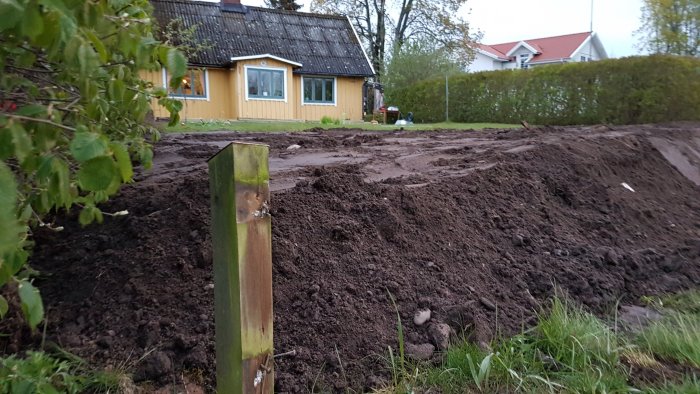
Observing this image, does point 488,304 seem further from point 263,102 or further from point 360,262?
point 263,102

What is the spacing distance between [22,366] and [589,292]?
9.81ft

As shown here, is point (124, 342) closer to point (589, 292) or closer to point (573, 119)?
point (589, 292)

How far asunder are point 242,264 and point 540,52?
52344 mm

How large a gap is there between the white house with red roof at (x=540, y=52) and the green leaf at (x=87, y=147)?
158ft

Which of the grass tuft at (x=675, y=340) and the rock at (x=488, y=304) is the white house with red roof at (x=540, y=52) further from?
the rock at (x=488, y=304)

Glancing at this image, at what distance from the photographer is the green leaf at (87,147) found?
1.04m

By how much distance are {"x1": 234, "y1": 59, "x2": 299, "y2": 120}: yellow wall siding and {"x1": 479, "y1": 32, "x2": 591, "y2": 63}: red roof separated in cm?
2850

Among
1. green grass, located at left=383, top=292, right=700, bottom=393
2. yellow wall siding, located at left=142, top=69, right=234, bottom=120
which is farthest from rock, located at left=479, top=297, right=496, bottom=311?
yellow wall siding, located at left=142, top=69, right=234, bottom=120

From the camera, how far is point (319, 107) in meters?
23.5

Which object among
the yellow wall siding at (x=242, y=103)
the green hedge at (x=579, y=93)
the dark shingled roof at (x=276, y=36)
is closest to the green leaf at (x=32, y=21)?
the green hedge at (x=579, y=93)

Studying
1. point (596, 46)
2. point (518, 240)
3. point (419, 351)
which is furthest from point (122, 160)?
point (596, 46)

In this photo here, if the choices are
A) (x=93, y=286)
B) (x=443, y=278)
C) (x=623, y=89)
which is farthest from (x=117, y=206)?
(x=623, y=89)

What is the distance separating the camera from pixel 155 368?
7.11 feet

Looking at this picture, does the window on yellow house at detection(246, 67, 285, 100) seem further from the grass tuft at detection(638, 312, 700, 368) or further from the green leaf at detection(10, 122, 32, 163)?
the green leaf at detection(10, 122, 32, 163)
